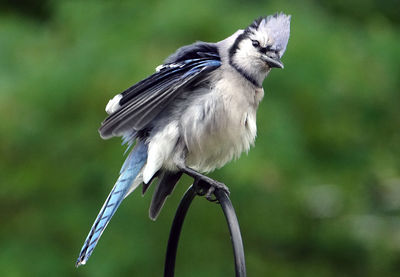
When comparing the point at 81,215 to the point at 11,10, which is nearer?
the point at 81,215

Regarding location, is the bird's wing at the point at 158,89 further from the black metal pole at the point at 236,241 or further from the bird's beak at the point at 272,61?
the black metal pole at the point at 236,241

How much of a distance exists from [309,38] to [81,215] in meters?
1.57

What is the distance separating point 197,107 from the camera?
294 cm

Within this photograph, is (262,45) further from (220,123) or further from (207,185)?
(207,185)

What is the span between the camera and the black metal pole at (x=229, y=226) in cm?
230

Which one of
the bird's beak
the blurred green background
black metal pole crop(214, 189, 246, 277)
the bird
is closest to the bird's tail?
the bird

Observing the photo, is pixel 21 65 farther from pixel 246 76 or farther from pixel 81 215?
pixel 246 76

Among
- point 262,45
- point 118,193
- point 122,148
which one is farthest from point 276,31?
point 122,148

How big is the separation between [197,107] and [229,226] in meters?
0.69

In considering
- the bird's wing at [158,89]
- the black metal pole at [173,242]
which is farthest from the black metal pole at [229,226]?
the bird's wing at [158,89]

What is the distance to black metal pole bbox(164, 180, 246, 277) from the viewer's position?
2.30m

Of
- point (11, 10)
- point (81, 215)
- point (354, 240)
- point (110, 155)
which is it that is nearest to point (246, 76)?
point (110, 155)

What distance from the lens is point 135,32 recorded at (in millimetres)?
4242

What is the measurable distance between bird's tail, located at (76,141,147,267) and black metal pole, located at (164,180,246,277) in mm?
274
